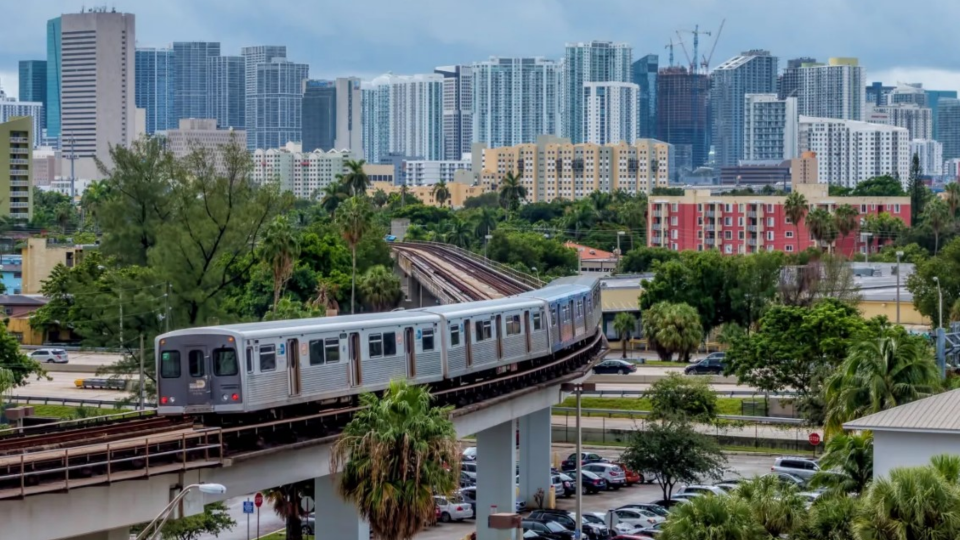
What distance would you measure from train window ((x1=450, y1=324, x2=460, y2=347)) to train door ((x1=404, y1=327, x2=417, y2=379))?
2662 mm

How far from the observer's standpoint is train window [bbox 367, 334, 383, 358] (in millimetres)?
46219

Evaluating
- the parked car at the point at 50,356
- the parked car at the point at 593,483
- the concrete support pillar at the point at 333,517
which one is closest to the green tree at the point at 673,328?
the parked car at the point at 50,356

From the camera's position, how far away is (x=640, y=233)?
195500mm

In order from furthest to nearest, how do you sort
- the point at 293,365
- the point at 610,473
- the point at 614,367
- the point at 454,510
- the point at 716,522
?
the point at 614,367 < the point at 610,473 < the point at 454,510 < the point at 293,365 < the point at 716,522

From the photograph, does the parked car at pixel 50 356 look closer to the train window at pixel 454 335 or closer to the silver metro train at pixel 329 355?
the silver metro train at pixel 329 355

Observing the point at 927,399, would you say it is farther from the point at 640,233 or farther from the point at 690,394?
the point at 640,233

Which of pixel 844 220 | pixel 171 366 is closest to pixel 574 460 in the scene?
pixel 171 366

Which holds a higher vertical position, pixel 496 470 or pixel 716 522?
pixel 716 522

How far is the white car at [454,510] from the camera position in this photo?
60.4m

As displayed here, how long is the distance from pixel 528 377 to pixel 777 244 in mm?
123426

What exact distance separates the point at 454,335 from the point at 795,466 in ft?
62.5

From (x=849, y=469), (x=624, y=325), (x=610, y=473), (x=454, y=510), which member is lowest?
(x=454, y=510)

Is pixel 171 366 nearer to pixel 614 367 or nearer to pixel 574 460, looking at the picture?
pixel 574 460

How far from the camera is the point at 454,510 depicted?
60.8 m
